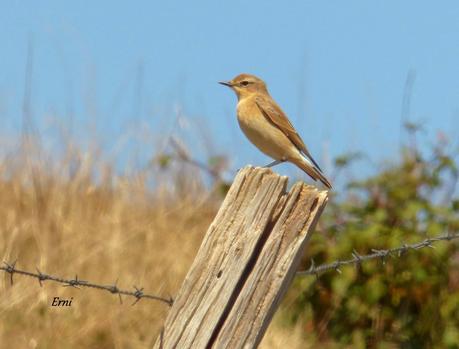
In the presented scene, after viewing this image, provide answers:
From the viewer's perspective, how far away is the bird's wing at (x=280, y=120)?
23.1 ft

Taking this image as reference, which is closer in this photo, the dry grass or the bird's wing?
the bird's wing

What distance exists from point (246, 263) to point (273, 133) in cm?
314

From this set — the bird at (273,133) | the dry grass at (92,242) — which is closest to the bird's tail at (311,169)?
the bird at (273,133)

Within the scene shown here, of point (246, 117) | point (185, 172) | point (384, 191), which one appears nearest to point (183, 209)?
point (185, 172)

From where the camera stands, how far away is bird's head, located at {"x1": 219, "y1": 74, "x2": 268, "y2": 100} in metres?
7.78

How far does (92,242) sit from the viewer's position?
10305 millimetres

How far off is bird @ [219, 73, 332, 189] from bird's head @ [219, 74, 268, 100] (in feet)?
0.93

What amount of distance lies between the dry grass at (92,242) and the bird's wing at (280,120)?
8.75ft

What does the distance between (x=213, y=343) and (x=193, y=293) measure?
0.20 meters

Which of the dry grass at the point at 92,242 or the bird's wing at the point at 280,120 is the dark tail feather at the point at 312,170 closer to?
the bird's wing at the point at 280,120

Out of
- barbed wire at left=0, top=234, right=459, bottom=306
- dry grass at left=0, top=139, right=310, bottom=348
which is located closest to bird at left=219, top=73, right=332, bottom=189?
barbed wire at left=0, top=234, right=459, bottom=306

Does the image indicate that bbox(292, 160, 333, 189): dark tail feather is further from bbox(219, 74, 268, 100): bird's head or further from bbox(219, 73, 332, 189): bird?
bbox(219, 74, 268, 100): bird's head

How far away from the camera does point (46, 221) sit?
34.7ft

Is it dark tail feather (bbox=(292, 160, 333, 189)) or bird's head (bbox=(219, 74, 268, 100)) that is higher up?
bird's head (bbox=(219, 74, 268, 100))
